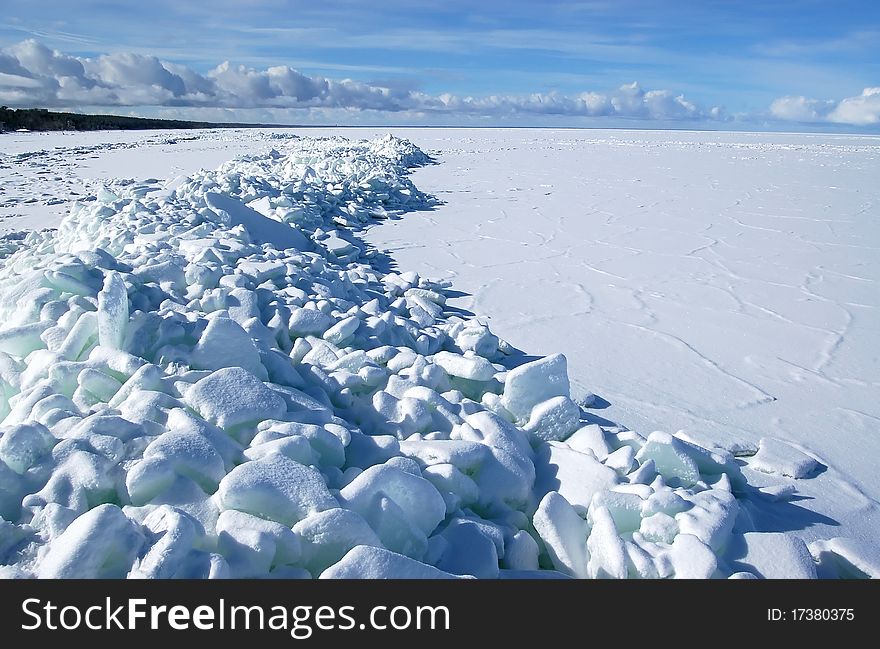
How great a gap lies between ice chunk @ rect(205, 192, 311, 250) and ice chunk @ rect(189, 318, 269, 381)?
2.46m

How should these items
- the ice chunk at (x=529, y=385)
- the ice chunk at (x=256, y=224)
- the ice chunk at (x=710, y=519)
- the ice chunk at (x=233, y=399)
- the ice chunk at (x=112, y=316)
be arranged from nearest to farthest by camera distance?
the ice chunk at (x=710, y=519) → the ice chunk at (x=233, y=399) → the ice chunk at (x=112, y=316) → the ice chunk at (x=529, y=385) → the ice chunk at (x=256, y=224)

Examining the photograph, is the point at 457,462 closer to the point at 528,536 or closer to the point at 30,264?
the point at 528,536

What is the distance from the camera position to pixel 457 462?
170cm

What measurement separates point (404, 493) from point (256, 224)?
11.8ft

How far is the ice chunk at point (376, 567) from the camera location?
122 cm

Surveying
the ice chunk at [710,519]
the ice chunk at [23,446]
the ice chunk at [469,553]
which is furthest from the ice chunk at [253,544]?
the ice chunk at [710,519]

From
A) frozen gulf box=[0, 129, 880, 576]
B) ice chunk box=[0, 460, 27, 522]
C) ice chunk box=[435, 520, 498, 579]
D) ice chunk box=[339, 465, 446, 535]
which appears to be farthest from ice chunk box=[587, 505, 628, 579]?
ice chunk box=[0, 460, 27, 522]

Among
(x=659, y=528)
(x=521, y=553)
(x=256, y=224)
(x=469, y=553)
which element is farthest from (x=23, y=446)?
(x=256, y=224)

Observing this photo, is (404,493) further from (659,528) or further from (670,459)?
(670,459)

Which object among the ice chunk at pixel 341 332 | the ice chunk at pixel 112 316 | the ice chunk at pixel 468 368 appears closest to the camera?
the ice chunk at pixel 112 316

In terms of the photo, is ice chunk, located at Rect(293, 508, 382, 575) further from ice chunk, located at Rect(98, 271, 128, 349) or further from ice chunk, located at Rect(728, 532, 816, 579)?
ice chunk, located at Rect(98, 271, 128, 349)

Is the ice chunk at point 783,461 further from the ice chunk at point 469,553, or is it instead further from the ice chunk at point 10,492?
the ice chunk at point 10,492

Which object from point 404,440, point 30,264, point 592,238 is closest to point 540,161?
point 592,238
